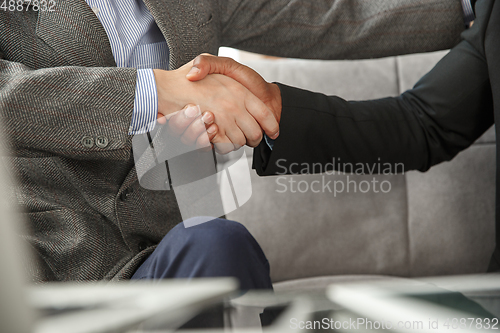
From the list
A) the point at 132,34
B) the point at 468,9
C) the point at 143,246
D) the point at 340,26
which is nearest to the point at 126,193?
the point at 143,246

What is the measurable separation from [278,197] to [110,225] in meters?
0.40

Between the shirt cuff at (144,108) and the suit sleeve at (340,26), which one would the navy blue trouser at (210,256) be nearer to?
the shirt cuff at (144,108)

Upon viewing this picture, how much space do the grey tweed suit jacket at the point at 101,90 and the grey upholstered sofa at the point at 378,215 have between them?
0.23 m

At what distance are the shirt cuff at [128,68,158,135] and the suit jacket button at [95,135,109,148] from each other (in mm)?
23

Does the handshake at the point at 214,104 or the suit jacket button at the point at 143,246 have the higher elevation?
the handshake at the point at 214,104

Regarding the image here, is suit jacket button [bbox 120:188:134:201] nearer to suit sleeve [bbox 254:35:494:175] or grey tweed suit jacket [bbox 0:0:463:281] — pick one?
grey tweed suit jacket [bbox 0:0:463:281]

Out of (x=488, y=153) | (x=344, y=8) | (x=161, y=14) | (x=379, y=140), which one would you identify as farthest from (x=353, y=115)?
(x=488, y=153)

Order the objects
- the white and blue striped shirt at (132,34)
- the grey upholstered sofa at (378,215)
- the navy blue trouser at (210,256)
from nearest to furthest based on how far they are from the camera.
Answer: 1. the navy blue trouser at (210,256)
2. the white and blue striped shirt at (132,34)
3. the grey upholstered sofa at (378,215)

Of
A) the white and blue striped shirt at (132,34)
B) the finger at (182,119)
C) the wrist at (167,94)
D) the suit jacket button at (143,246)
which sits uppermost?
the white and blue striped shirt at (132,34)

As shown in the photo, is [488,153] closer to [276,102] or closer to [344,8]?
[344,8]

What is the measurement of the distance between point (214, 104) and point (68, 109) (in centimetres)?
13

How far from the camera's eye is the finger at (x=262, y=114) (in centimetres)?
36

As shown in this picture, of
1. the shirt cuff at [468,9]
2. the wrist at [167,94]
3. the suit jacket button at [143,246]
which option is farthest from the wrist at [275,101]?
the shirt cuff at [468,9]

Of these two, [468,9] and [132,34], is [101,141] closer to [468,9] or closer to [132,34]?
[132,34]
